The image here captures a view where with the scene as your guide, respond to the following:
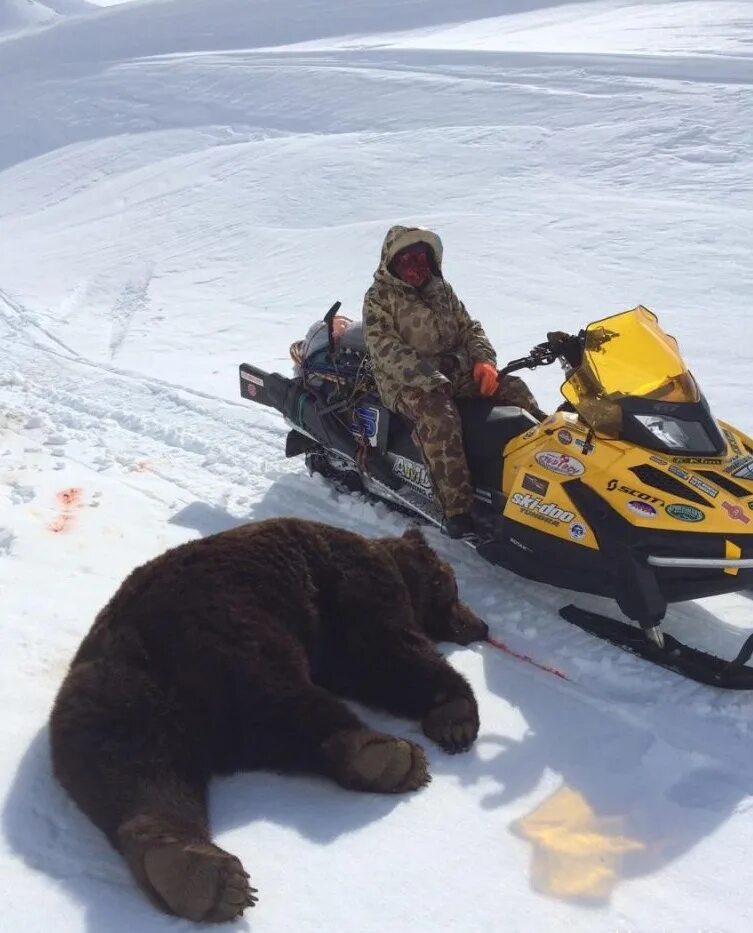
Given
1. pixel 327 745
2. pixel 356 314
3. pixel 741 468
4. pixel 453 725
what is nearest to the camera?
pixel 327 745

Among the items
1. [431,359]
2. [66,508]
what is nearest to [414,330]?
[431,359]

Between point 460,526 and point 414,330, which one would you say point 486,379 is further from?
point 460,526

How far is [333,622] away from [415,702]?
46 cm

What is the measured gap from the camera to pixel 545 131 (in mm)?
15258

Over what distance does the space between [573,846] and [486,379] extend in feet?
8.93

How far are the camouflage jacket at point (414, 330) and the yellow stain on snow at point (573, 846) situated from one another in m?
2.56

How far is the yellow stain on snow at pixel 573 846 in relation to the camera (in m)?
2.93

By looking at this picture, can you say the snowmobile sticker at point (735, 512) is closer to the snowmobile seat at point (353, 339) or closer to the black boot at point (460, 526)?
the black boot at point (460, 526)

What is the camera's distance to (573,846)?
123 inches

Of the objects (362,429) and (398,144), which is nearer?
(362,429)

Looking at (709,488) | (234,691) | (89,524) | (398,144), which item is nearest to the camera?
(234,691)

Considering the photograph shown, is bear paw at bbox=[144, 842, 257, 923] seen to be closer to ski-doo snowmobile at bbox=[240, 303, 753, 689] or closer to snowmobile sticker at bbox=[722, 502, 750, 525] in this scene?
ski-doo snowmobile at bbox=[240, 303, 753, 689]

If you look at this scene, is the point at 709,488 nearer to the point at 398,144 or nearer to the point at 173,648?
the point at 173,648

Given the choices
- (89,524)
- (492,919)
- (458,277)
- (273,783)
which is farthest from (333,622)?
(458,277)
